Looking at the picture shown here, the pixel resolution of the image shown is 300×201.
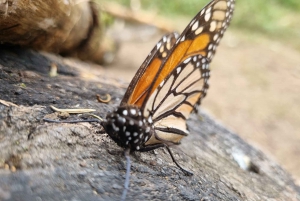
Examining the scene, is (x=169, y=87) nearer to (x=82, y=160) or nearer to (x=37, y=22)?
(x=82, y=160)

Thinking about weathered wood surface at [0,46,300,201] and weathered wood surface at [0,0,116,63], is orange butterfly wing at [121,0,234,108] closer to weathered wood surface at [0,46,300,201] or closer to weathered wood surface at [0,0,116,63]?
weathered wood surface at [0,46,300,201]

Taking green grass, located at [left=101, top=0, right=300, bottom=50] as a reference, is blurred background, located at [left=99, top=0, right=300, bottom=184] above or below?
below

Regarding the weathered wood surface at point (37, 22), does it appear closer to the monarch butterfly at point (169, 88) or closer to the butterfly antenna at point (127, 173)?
the monarch butterfly at point (169, 88)

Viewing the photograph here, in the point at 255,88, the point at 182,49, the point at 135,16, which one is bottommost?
the point at 182,49

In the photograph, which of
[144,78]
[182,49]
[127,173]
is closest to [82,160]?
[127,173]

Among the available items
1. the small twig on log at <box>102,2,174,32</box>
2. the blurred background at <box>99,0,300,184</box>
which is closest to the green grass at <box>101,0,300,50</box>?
the blurred background at <box>99,0,300,184</box>

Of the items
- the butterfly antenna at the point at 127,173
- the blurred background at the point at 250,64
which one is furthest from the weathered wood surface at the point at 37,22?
the blurred background at the point at 250,64
